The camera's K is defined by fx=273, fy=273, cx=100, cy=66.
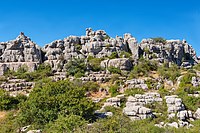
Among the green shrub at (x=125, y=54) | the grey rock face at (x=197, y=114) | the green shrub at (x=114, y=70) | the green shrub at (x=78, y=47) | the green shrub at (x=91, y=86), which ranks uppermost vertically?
the green shrub at (x=78, y=47)

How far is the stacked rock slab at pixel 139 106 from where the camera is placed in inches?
1025

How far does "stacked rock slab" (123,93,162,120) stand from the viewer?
2605 cm

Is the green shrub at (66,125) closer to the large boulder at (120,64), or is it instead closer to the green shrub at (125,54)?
the large boulder at (120,64)

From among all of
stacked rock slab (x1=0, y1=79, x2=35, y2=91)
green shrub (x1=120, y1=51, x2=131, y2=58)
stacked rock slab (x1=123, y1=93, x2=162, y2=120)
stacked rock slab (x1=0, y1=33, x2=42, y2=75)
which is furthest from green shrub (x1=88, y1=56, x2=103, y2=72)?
stacked rock slab (x1=123, y1=93, x2=162, y2=120)

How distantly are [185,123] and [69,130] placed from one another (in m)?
11.6

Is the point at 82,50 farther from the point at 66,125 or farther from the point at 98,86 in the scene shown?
the point at 66,125

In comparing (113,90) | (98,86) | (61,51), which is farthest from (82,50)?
(113,90)

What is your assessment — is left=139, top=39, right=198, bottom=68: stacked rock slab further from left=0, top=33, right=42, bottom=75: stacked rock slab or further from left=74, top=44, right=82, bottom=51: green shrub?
left=0, top=33, right=42, bottom=75: stacked rock slab

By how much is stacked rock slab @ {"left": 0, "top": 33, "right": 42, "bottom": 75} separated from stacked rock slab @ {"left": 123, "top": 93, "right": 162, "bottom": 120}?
21.4 meters

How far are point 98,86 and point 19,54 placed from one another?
56.1 feet


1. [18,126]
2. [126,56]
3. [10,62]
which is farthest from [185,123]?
[10,62]

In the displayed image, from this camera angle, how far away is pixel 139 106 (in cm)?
2759

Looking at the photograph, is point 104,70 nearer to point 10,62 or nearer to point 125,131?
point 10,62

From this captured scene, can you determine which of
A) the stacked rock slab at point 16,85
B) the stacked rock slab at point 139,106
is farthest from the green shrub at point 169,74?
the stacked rock slab at point 16,85
